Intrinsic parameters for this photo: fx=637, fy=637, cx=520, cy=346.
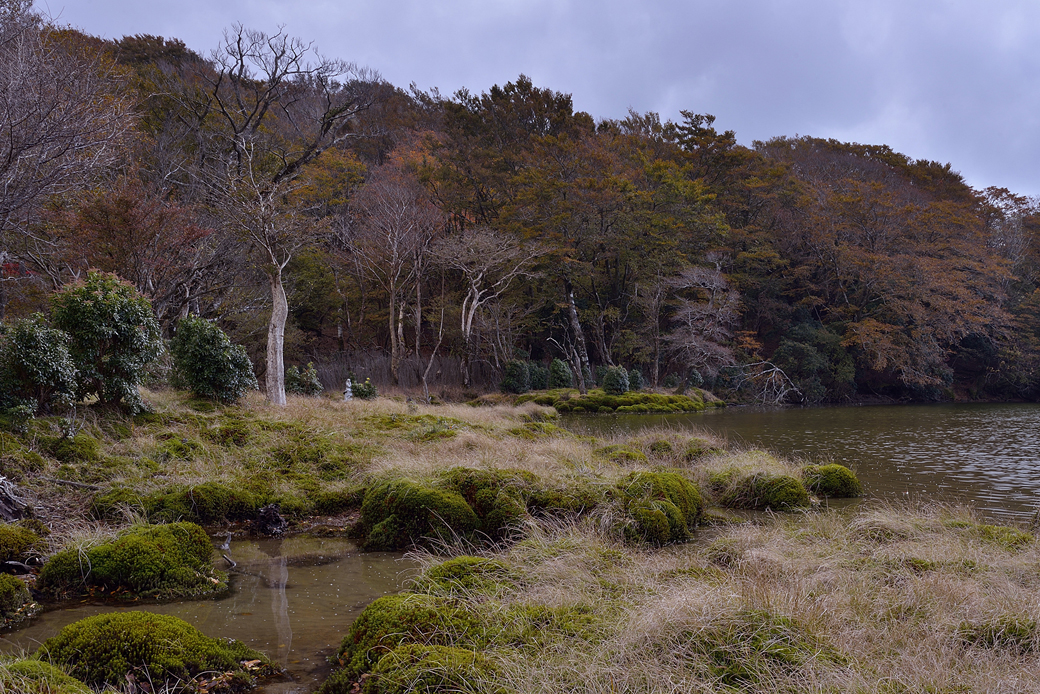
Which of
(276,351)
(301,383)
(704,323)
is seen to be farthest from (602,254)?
(276,351)

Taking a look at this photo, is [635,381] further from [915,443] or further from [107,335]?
[107,335]

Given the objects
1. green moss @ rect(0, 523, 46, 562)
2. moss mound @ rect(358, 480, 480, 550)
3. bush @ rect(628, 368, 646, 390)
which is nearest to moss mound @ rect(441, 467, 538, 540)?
moss mound @ rect(358, 480, 480, 550)

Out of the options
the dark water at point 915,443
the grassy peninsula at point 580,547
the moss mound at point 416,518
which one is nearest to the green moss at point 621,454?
the grassy peninsula at point 580,547

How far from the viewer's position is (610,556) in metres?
5.37

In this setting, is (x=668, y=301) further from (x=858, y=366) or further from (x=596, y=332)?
(x=858, y=366)

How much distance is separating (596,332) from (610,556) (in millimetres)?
27707

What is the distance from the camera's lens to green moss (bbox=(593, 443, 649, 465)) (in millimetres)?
10406

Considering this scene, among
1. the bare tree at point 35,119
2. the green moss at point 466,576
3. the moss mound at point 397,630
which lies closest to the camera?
the moss mound at point 397,630

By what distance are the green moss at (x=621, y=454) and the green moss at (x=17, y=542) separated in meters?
7.33

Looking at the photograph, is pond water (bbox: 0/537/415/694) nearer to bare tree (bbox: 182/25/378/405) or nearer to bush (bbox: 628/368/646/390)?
bare tree (bbox: 182/25/378/405)

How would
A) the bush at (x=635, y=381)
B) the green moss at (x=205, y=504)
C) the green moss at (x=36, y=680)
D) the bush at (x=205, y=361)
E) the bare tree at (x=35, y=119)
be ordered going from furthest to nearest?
the bush at (x=635, y=381) → the bush at (x=205, y=361) → the bare tree at (x=35, y=119) → the green moss at (x=205, y=504) → the green moss at (x=36, y=680)

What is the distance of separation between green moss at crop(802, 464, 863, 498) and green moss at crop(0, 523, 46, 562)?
9.14 metres

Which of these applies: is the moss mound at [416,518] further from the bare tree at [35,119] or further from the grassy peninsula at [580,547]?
the bare tree at [35,119]

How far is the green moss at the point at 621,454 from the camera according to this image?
34.1 ft
